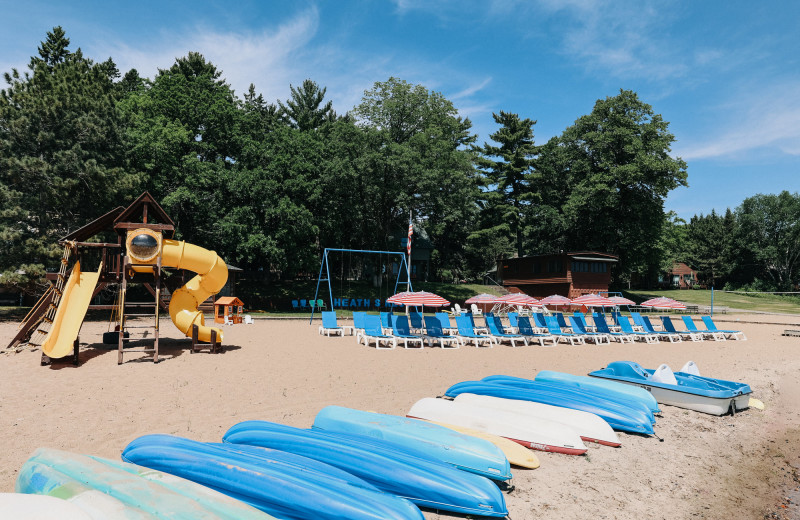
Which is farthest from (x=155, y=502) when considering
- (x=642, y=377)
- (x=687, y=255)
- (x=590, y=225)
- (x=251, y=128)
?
(x=687, y=255)

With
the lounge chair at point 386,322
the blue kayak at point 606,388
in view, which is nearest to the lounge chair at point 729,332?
the lounge chair at point 386,322

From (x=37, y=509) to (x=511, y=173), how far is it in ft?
153

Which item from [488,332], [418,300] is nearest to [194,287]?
[418,300]

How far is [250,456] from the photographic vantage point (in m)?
4.37

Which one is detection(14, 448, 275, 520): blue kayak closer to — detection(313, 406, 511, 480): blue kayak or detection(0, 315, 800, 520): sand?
detection(0, 315, 800, 520): sand

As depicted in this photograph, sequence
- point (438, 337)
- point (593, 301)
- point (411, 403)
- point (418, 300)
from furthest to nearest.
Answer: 1. point (593, 301)
2. point (418, 300)
3. point (438, 337)
4. point (411, 403)

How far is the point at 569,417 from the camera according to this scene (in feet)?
22.3

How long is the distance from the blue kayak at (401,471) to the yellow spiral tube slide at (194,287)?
9.73 m

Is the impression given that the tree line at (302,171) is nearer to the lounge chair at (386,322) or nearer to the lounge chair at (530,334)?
the lounge chair at (386,322)

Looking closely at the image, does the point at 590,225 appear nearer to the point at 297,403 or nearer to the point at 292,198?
the point at 292,198

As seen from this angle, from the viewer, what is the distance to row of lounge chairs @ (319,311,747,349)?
54.2 ft

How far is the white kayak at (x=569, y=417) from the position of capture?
6.61 metres

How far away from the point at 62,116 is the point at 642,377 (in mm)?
26451

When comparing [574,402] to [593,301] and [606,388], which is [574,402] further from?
[593,301]
